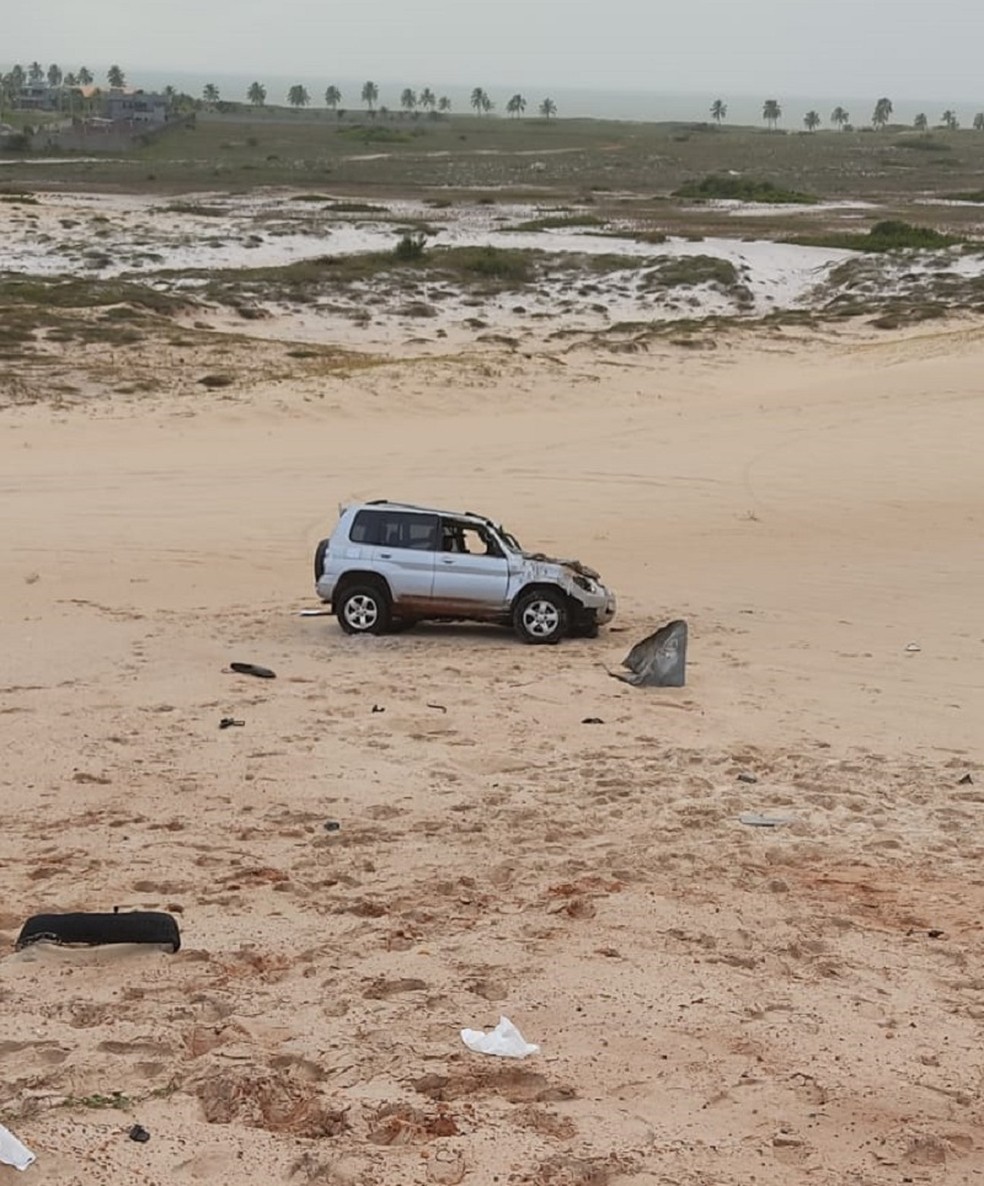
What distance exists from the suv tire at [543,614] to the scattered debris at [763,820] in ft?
18.2

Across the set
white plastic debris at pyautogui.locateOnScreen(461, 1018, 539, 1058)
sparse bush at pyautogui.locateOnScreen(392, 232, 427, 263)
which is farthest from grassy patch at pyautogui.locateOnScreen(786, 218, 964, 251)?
white plastic debris at pyautogui.locateOnScreen(461, 1018, 539, 1058)

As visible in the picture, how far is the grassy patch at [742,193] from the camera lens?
78750 mm

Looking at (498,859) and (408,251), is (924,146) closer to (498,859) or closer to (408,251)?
(408,251)

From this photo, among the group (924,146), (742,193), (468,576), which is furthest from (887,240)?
(924,146)

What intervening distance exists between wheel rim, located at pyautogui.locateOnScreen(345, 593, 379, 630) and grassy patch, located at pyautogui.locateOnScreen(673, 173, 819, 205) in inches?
2635

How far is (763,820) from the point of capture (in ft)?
32.2

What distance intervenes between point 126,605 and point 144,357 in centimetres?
1516

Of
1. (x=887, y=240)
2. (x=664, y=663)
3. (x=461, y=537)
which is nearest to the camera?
(x=664, y=663)

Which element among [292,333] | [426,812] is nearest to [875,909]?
[426,812]

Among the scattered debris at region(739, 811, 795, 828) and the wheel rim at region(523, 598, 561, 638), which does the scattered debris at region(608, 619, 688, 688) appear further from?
the scattered debris at region(739, 811, 795, 828)

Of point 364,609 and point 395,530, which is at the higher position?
point 395,530

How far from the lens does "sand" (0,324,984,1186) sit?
579cm

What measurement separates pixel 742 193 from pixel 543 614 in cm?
6959

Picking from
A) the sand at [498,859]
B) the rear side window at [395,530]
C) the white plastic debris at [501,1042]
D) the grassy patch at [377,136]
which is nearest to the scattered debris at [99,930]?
the sand at [498,859]
